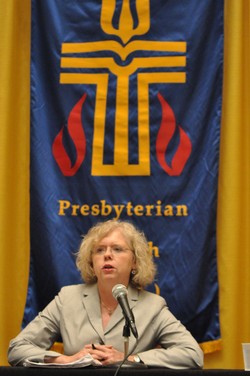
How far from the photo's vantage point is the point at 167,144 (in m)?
3.76

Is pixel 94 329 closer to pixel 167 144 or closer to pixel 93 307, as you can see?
pixel 93 307

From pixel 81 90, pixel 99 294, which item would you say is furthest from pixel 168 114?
pixel 99 294

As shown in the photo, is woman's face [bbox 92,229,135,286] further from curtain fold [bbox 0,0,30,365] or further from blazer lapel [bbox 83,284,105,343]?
curtain fold [bbox 0,0,30,365]

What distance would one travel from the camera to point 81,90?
3840 millimetres

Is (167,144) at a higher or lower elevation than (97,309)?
higher

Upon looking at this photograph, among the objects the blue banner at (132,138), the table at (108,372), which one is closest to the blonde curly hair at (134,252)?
the blue banner at (132,138)

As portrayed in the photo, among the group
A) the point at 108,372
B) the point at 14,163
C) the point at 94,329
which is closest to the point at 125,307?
the point at 108,372

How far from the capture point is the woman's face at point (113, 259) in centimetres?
320

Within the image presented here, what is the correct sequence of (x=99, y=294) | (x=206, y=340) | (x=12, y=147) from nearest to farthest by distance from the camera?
(x=99, y=294)
(x=206, y=340)
(x=12, y=147)

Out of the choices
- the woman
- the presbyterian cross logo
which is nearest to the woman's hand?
the woman

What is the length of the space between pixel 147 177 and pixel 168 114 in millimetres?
361

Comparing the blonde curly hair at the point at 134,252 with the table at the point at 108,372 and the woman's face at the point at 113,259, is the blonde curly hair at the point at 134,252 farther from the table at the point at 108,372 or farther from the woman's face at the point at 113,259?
the table at the point at 108,372

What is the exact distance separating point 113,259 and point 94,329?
331mm

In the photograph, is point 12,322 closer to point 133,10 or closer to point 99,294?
point 99,294
